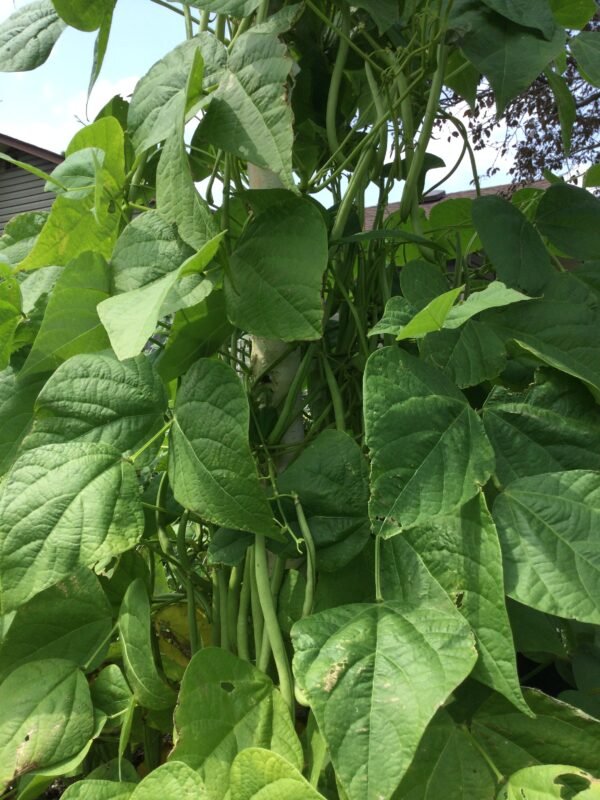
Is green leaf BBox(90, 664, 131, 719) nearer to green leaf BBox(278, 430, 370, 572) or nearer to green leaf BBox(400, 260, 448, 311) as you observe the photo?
green leaf BBox(278, 430, 370, 572)

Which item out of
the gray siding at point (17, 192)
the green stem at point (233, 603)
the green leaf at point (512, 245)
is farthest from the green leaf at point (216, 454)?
the gray siding at point (17, 192)

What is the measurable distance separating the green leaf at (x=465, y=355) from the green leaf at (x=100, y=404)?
175 millimetres

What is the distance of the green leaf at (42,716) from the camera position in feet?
1.41

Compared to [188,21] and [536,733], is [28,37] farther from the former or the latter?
[536,733]

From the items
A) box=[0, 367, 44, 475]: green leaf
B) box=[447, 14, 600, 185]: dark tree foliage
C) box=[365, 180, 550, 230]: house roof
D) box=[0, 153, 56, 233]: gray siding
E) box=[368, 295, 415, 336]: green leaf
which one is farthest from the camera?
box=[0, 153, 56, 233]: gray siding

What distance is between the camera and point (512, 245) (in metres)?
0.50

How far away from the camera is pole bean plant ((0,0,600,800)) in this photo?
36 centimetres

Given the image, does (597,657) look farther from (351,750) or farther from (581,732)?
(351,750)

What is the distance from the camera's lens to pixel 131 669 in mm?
438

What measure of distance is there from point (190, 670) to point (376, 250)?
0.34m

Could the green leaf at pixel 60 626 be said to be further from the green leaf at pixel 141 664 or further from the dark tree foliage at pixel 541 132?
the dark tree foliage at pixel 541 132

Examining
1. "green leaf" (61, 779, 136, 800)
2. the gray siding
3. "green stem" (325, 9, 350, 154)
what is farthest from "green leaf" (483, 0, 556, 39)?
the gray siding

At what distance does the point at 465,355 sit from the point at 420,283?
0.06 meters

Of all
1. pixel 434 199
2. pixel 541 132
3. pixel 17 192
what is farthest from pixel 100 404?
pixel 17 192
